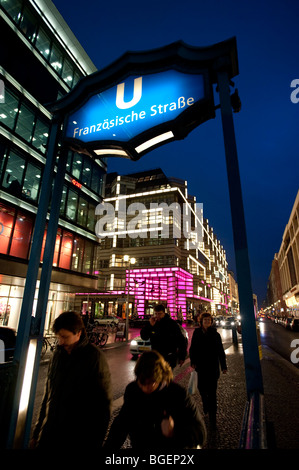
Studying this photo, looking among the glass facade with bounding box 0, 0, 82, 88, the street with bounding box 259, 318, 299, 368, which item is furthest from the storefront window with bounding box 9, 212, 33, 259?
the street with bounding box 259, 318, 299, 368

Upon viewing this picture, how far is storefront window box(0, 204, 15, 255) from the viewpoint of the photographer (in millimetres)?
16578

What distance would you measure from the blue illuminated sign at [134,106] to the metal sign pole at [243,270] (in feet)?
2.52

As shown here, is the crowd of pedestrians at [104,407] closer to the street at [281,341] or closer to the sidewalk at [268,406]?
the sidewalk at [268,406]

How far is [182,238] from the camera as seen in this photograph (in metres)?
61.5

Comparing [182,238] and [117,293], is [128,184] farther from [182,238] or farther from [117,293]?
[117,293]

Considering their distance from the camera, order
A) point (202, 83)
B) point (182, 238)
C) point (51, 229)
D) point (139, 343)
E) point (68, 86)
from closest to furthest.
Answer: point (202, 83) → point (51, 229) → point (139, 343) → point (68, 86) → point (182, 238)

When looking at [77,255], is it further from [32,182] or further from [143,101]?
[143,101]

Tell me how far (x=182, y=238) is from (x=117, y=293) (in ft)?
69.8

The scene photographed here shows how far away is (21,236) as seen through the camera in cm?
1805

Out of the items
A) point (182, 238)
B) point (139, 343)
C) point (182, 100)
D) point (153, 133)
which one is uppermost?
point (182, 238)

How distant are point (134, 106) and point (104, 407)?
4232 millimetres

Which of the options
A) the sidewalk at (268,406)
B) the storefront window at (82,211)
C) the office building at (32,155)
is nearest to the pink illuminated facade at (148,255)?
the storefront window at (82,211)

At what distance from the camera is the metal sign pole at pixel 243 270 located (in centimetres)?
260
